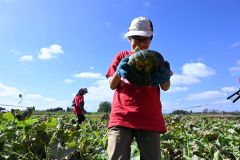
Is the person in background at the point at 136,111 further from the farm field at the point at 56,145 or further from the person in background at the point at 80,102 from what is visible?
the person in background at the point at 80,102

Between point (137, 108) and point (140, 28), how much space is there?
2.20ft

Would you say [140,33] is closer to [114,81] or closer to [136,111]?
[114,81]

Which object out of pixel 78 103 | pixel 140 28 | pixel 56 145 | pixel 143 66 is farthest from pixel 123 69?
pixel 78 103

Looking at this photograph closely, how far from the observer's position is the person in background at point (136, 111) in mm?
3711

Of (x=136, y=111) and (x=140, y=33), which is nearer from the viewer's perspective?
(x=136, y=111)

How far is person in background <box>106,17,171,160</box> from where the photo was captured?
3.71 m

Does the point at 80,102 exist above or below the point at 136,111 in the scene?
above

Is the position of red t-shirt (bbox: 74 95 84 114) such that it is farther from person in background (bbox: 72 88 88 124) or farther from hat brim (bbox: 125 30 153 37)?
hat brim (bbox: 125 30 153 37)

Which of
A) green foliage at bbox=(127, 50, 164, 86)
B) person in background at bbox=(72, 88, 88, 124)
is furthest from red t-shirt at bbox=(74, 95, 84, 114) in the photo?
green foliage at bbox=(127, 50, 164, 86)

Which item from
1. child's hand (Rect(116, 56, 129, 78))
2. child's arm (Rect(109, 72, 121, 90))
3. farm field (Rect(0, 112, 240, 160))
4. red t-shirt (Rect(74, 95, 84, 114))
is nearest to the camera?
child's hand (Rect(116, 56, 129, 78))

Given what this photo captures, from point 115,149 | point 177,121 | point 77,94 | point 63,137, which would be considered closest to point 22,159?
point 63,137

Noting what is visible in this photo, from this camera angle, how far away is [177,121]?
274 inches

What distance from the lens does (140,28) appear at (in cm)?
395

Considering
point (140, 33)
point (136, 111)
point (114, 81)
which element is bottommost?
point (136, 111)
